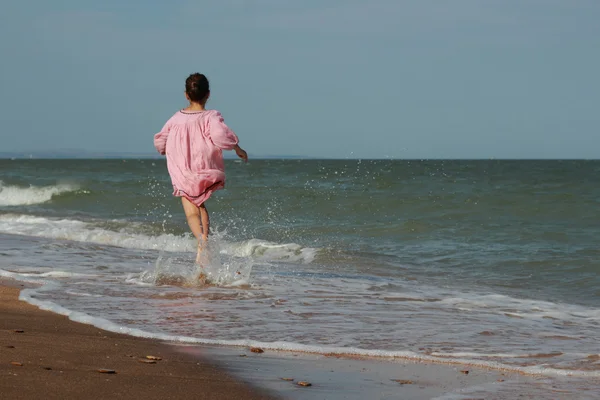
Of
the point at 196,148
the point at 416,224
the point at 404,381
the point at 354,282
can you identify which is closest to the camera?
the point at 404,381

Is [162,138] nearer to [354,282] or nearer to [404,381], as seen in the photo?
[354,282]

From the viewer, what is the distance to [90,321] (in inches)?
204

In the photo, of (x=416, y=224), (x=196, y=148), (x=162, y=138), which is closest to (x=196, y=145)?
(x=196, y=148)

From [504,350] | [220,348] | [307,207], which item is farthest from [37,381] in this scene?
[307,207]

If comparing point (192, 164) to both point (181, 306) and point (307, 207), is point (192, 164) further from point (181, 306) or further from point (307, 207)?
point (307, 207)

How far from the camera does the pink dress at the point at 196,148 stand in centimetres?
712

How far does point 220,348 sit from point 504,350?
1570 mm

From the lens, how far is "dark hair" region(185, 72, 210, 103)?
23.5ft

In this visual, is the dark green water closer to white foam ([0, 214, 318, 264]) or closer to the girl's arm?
white foam ([0, 214, 318, 264])

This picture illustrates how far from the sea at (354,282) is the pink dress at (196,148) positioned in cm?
56

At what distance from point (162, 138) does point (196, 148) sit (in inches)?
14.5

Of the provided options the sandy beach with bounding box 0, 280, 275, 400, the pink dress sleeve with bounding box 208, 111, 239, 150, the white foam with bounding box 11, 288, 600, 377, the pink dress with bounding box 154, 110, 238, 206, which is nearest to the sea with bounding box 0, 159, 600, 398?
the white foam with bounding box 11, 288, 600, 377

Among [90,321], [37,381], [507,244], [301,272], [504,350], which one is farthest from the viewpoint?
[507,244]

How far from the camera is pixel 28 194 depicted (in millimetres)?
27359
